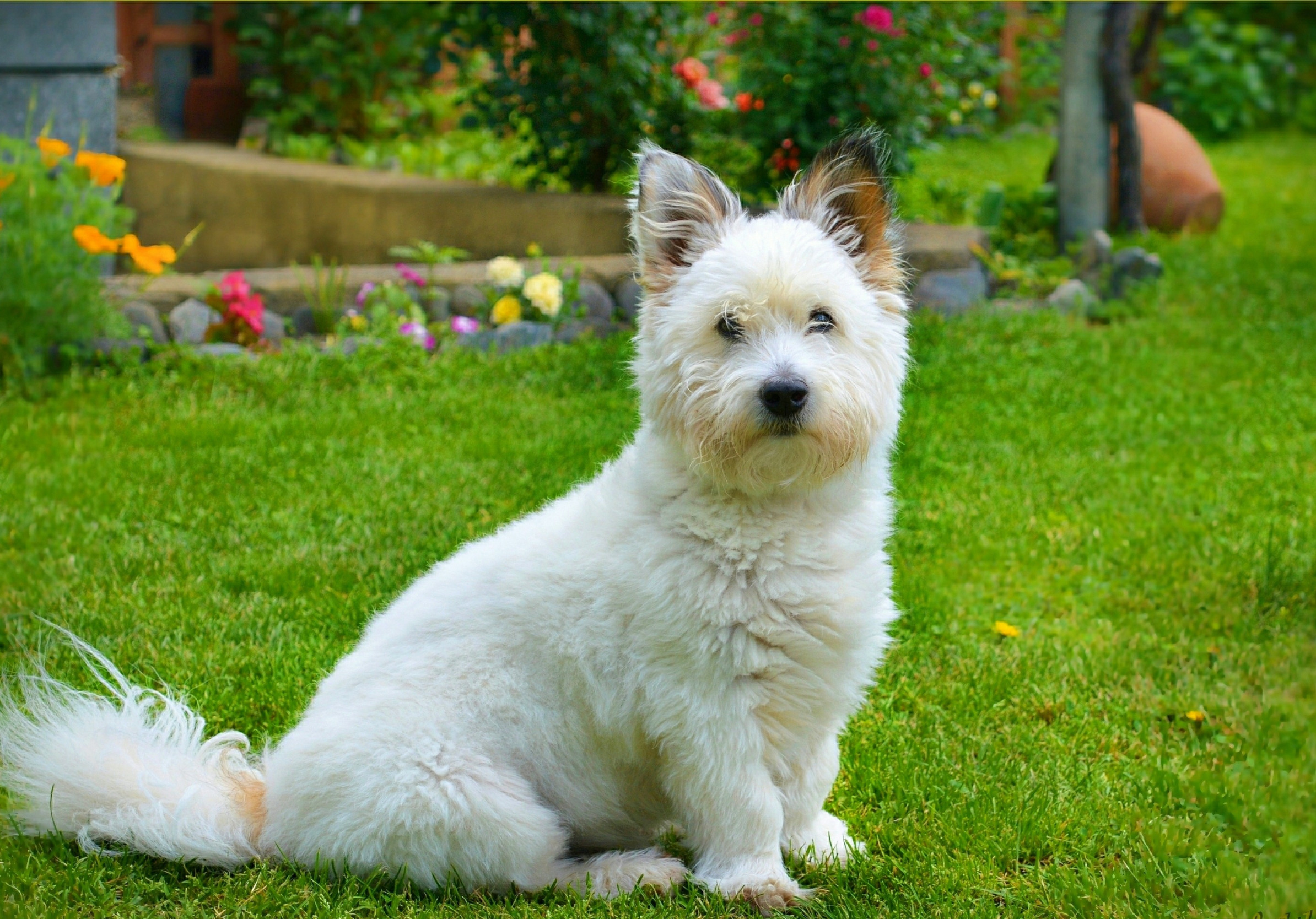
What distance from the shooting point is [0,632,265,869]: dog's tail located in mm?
Answer: 2652

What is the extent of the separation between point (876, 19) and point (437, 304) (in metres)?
3.23

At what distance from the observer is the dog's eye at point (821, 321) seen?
2.59 m

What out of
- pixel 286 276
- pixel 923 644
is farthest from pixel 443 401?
pixel 923 644

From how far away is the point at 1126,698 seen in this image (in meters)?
3.54

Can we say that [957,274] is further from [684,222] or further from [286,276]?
[684,222]

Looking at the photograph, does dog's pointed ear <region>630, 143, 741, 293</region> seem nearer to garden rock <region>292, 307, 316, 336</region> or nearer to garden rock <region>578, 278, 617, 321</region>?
garden rock <region>578, 278, 617, 321</region>

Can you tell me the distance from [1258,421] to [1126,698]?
2.72 metres

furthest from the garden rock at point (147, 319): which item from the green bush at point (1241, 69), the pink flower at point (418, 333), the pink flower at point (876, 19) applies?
the green bush at point (1241, 69)

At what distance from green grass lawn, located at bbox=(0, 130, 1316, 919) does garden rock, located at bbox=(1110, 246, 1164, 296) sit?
0.27 m

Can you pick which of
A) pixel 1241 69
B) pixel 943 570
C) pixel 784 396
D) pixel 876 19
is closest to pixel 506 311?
pixel 876 19

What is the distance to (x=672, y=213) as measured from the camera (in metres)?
2.74

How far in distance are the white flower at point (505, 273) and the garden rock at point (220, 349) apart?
54.6 inches

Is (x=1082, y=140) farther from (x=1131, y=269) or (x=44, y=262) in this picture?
(x=44, y=262)

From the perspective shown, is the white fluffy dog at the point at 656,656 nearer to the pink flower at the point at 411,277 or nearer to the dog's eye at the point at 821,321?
the dog's eye at the point at 821,321
